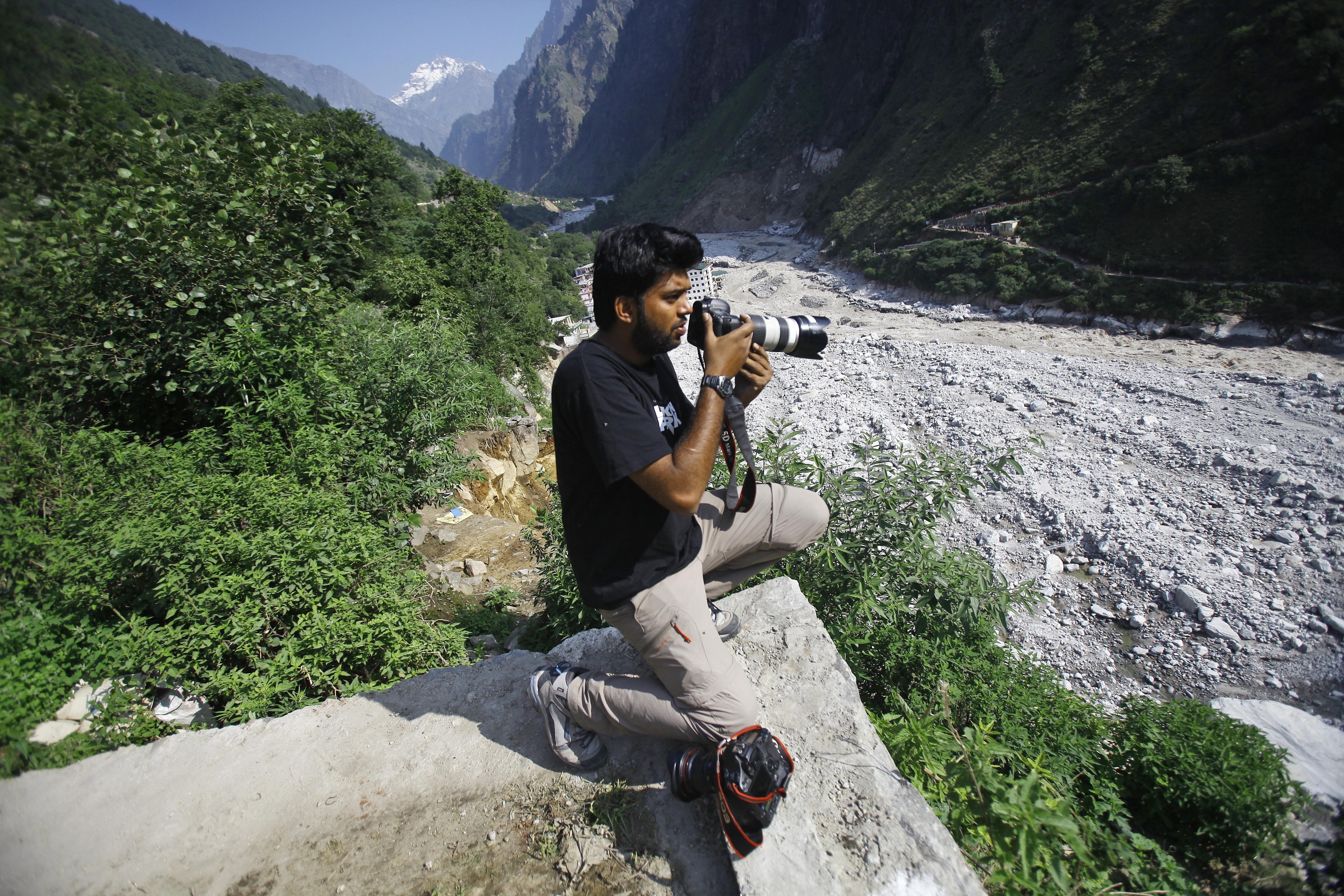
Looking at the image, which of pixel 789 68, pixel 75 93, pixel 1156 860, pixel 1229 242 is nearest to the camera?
pixel 1156 860

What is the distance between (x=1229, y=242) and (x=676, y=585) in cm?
2877

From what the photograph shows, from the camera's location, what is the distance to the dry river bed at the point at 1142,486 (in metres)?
7.43

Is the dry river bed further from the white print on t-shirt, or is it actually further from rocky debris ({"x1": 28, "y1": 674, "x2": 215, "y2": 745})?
rocky debris ({"x1": 28, "y1": 674, "x2": 215, "y2": 745})

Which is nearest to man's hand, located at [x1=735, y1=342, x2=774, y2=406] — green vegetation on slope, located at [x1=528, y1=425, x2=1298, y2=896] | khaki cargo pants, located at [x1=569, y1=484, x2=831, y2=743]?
khaki cargo pants, located at [x1=569, y1=484, x2=831, y2=743]

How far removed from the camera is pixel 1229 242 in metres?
20.1

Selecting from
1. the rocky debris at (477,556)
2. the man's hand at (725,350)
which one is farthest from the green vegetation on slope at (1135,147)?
the man's hand at (725,350)

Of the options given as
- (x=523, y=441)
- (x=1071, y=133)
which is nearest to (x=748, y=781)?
(x=523, y=441)

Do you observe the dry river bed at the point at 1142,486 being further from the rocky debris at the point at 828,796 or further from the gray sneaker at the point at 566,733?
the gray sneaker at the point at 566,733

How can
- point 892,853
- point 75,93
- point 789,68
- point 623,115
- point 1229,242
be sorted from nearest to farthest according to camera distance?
point 892,853
point 75,93
point 1229,242
point 789,68
point 623,115

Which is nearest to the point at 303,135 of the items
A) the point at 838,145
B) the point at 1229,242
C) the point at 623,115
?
the point at 1229,242

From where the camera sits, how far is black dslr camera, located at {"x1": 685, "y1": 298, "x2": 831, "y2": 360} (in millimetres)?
2111

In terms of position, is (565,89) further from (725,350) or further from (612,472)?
(612,472)

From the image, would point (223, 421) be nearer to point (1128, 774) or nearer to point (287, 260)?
point (287, 260)

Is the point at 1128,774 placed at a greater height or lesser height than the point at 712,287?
lesser
